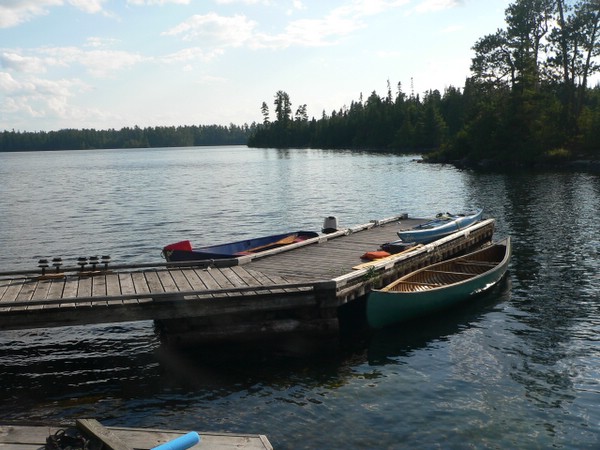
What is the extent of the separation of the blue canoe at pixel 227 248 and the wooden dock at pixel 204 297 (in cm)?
229

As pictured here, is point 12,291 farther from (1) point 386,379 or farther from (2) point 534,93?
(2) point 534,93

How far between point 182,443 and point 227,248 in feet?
48.9

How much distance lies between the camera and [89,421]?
9.04m

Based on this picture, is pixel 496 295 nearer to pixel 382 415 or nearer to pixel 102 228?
pixel 382 415

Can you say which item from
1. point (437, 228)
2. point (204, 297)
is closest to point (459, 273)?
point (437, 228)

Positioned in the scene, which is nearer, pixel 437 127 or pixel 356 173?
pixel 356 173

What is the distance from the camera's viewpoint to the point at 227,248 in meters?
22.9

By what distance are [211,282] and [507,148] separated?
72695mm

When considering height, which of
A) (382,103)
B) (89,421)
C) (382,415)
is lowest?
(382,415)

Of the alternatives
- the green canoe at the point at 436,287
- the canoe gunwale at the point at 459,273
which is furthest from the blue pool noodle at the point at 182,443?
the canoe gunwale at the point at 459,273

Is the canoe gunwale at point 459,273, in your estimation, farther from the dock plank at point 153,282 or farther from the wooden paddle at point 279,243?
the wooden paddle at point 279,243

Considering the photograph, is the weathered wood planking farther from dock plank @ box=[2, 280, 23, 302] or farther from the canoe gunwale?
the canoe gunwale

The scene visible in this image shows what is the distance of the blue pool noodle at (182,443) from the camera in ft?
26.3

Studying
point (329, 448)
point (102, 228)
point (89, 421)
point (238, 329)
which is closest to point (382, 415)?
point (329, 448)
